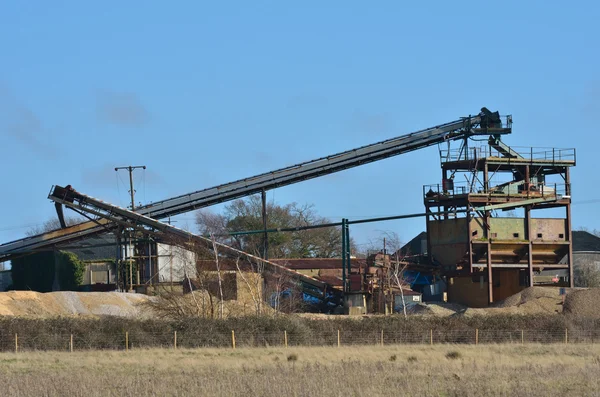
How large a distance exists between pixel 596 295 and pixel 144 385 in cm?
3219

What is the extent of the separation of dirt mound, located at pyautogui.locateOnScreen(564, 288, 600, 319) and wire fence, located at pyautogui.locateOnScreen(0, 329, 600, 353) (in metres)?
4.21

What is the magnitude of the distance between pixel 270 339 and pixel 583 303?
58.2 ft

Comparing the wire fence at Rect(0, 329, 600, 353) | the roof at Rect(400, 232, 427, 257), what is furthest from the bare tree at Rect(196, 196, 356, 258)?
the wire fence at Rect(0, 329, 600, 353)

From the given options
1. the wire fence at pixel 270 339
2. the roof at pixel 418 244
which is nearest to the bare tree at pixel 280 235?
the roof at pixel 418 244

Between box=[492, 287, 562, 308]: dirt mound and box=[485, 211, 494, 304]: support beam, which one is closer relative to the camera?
box=[492, 287, 562, 308]: dirt mound

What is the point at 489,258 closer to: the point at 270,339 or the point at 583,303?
the point at 583,303

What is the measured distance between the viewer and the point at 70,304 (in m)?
50.7

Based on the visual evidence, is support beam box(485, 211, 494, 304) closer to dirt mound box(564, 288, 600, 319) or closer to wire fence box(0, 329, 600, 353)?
dirt mound box(564, 288, 600, 319)

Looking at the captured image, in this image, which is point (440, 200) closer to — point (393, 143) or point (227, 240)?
point (393, 143)

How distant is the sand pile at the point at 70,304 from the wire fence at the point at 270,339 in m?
9.49

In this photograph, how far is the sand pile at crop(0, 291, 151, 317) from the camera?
4834cm

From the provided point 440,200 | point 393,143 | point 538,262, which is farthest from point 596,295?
point 393,143

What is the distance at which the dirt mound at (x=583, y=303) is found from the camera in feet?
156

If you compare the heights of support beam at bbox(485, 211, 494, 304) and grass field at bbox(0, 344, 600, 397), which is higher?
support beam at bbox(485, 211, 494, 304)
